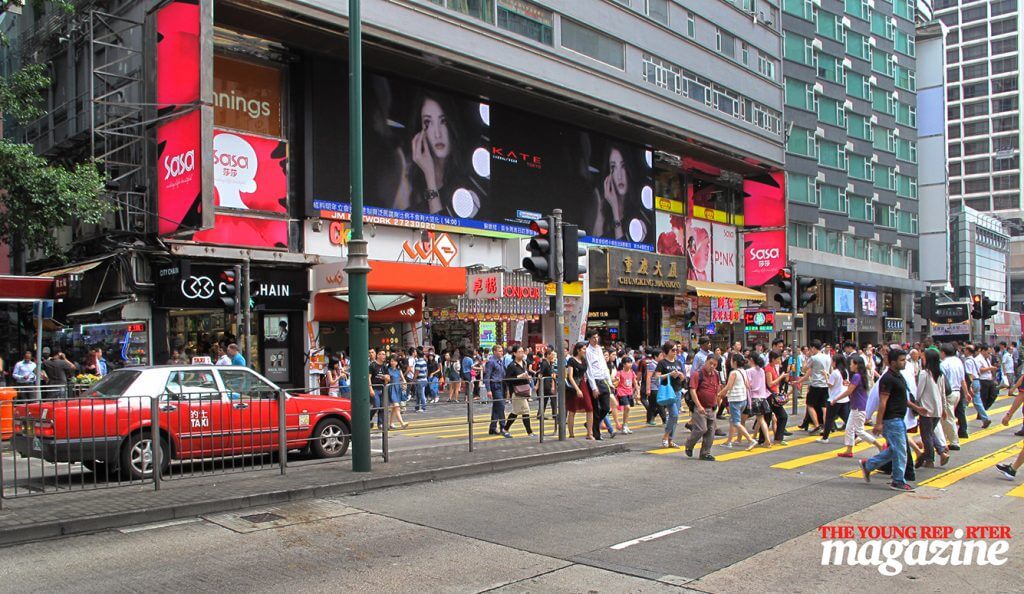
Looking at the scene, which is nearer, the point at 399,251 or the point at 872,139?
the point at 399,251

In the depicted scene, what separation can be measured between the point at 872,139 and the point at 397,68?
131 feet

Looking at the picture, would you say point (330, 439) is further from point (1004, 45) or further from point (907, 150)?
point (1004, 45)

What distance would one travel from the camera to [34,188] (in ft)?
53.7

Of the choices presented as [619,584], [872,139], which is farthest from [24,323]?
[872,139]

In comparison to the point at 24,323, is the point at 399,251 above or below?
above

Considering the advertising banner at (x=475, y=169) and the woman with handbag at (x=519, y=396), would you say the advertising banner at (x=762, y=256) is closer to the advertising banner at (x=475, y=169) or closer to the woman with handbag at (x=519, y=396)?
Answer: the advertising banner at (x=475, y=169)

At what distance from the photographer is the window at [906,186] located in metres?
57.0

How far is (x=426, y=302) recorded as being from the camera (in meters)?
25.3

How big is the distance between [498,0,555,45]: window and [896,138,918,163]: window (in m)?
37.9

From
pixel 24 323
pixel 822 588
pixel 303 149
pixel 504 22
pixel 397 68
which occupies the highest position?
pixel 504 22

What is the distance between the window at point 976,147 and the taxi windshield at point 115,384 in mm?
119627

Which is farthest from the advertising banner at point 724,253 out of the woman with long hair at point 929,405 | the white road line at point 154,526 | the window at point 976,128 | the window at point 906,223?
the window at point 976,128

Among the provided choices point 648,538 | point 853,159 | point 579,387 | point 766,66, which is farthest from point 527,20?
point 853,159

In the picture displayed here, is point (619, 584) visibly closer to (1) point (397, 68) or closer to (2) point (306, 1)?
(2) point (306, 1)
